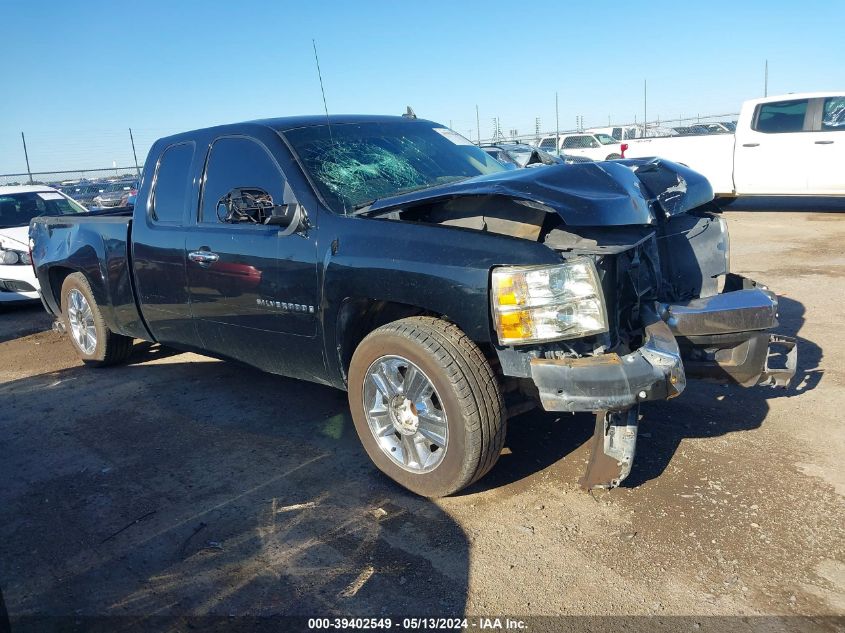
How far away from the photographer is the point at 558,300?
2.94 m

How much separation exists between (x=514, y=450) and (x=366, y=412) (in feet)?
2.93

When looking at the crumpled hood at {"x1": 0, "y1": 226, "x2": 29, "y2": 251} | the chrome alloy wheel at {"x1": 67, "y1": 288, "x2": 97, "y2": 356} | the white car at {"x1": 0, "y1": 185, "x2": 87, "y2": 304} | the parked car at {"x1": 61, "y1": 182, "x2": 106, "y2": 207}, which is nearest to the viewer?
the chrome alloy wheel at {"x1": 67, "y1": 288, "x2": 97, "y2": 356}

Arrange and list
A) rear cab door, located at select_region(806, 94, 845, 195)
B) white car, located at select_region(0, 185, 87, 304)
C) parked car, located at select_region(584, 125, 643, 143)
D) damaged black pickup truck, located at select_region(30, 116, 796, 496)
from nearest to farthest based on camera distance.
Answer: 1. damaged black pickup truck, located at select_region(30, 116, 796, 496)
2. white car, located at select_region(0, 185, 87, 304)
3. rear cab door, located at select_region(806, 94, 845, 195)
4. parked car, located at select_region(584, 125, 643, 143)

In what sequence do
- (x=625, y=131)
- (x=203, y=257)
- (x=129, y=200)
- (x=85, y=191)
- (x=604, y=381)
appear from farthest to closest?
(x=625, y=131) → (x=85, y=191) → (x=129, y=200) → (x=203, y=257) → (x=604, y=381)

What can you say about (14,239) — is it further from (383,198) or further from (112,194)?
(112,194)

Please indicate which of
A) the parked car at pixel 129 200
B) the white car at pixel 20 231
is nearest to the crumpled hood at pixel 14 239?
the white car at pixel 20 231

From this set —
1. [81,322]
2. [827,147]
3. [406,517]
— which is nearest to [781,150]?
[827,147]

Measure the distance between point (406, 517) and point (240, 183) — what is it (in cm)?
223

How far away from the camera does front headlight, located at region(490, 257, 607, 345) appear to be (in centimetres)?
293

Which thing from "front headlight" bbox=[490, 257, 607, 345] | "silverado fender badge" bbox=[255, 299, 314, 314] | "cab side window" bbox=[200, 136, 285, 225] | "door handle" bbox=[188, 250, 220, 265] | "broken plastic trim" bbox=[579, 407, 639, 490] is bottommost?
"broken plastic trim" bbox=[579, 407, 639, 490]

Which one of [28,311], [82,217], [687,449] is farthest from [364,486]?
[28,311]

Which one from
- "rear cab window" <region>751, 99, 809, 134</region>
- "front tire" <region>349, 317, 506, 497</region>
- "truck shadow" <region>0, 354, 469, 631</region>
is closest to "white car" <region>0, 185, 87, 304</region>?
"truck shadow" <region>0, 354, 469, 631</region>

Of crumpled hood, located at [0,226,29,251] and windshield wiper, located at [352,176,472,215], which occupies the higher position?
windshield wiper, located at [352,176,472,215]

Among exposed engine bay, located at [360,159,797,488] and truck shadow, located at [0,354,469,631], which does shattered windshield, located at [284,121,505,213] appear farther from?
truck shadow, located at [0,354,469,631]
